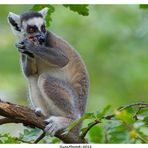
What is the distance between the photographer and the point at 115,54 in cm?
628

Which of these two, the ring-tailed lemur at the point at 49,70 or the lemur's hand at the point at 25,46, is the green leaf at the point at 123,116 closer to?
the ring-tailed lemur at the point at 49,70

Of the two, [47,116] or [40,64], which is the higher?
[40,64]

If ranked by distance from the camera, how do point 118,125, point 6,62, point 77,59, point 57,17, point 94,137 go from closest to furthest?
point 118,125
point 94,137
point 77,59
point 6,62
point 57,17

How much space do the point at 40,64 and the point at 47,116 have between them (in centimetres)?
48

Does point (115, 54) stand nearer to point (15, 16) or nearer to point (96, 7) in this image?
point (96, 7)

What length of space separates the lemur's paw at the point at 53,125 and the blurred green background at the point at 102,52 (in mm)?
1369

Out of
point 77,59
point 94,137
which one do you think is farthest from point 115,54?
point 94,137

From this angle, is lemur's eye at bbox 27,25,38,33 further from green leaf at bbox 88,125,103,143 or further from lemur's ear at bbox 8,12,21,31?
green leaf at bbox 88,125,103,143

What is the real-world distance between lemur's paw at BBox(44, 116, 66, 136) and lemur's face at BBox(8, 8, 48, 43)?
646 mm

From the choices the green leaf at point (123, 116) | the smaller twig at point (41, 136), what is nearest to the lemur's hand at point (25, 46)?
the smaller twig at point (41, 136)

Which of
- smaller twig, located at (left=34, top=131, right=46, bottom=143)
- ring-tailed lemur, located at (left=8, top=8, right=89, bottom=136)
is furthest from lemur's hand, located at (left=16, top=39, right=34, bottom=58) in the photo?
smaller twig, located at (left=34, top=131, right=46, bottom=143)

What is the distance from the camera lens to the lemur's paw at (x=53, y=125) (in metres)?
3.32

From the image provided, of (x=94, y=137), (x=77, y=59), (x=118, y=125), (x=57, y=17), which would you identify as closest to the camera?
(x=118, y=125)
